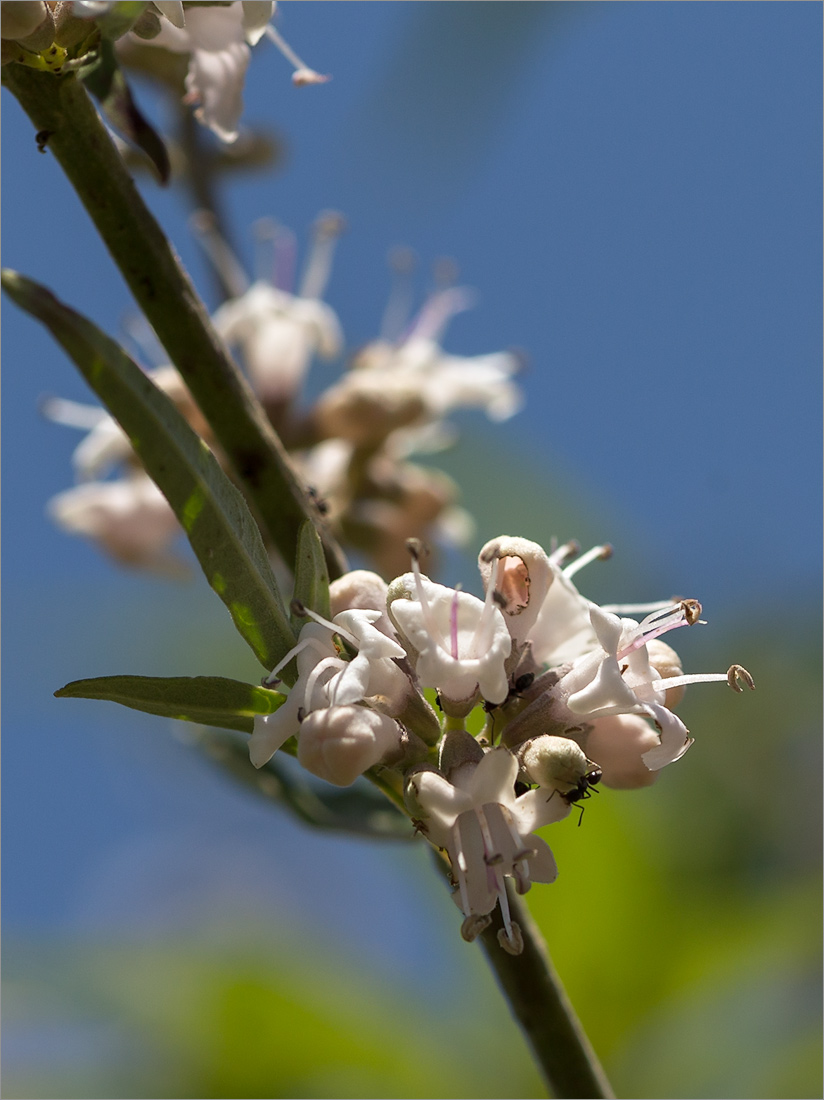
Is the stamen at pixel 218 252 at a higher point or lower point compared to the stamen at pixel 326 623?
higher

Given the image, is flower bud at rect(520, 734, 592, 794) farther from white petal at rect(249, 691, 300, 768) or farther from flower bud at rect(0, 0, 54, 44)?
flower bud at rect(0, 0, 54, 44)

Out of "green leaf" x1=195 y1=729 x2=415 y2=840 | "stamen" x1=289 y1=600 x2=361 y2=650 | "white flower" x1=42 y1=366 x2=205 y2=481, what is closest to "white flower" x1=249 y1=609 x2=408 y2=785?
"stamen" x1=289 y1=600 x2=361 y2=650

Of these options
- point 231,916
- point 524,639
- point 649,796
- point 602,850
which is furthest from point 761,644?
point 524,639

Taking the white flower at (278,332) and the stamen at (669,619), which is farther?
the white flower at (278,332)

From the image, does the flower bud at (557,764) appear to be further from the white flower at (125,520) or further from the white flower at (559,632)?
the white flower at (125,520)

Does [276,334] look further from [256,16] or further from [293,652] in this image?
[293,652]

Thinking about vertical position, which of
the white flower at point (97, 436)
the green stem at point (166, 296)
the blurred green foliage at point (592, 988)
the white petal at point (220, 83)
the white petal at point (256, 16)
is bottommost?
the blurred green foliage at point (592, 988)

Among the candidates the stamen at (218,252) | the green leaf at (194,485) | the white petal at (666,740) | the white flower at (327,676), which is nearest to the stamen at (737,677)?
the white petal at (666,740)
